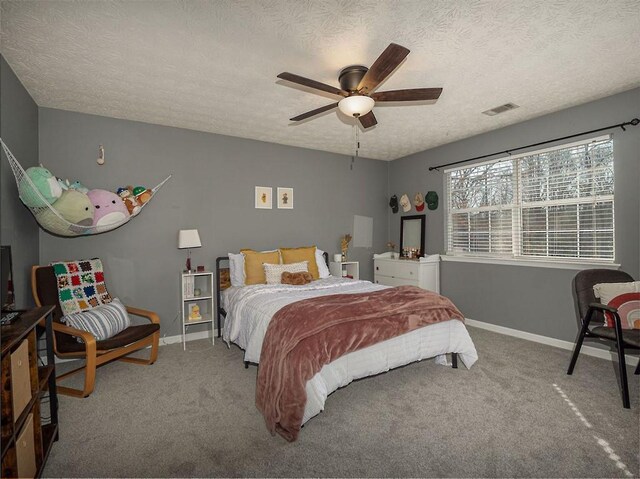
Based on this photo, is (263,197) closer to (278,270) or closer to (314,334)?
(278,270)

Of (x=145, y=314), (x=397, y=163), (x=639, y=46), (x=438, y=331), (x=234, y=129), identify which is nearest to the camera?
(x=639, y=46)

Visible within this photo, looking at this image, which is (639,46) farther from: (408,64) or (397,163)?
(397,163)

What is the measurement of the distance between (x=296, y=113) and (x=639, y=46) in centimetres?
288

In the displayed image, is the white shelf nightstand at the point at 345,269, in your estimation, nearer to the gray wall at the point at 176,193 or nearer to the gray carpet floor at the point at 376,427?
the gray wall at the point at 176,193

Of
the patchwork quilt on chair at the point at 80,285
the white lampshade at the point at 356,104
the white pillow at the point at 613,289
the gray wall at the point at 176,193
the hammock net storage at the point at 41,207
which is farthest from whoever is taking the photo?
the gray wall at the point at 176,193

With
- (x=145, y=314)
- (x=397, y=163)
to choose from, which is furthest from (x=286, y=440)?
(x=397, y=163)

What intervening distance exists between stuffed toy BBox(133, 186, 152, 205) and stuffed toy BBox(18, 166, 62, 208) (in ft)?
3.01

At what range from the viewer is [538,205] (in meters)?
4.05

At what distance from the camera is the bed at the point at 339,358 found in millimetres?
2395

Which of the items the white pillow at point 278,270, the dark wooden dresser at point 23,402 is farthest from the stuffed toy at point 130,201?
the dark wooden dresser at point 23,402

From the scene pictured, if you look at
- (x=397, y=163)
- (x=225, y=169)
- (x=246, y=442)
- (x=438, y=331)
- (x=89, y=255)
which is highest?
(x=397, y=163)

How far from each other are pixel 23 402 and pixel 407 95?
2898 millimetres

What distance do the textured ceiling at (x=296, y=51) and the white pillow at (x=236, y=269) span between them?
168 centimetres

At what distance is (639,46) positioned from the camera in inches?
97.7
